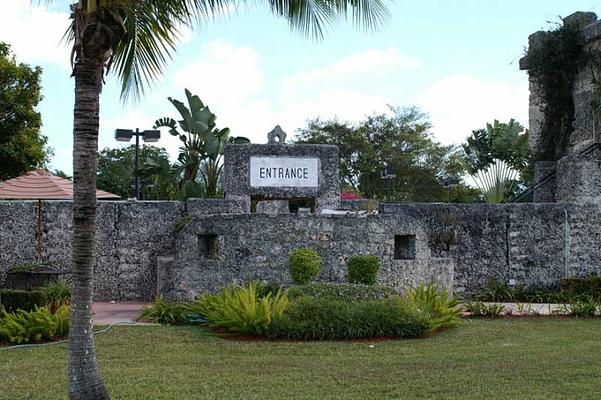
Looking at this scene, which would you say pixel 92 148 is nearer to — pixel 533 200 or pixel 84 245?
pixel 84 245

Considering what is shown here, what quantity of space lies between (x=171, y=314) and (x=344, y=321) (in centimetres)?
309

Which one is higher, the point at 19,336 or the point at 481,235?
the point at 481,235

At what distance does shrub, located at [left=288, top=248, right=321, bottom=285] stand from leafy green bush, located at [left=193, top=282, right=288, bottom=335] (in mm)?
1702

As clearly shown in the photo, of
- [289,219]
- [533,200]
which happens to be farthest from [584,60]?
[289,219]

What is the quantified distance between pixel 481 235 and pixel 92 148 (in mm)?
13134

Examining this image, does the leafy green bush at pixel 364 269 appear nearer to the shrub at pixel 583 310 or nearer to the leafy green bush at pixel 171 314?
the leafy green bush at pixel 171 314

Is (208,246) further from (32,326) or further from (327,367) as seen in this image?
(327,367)

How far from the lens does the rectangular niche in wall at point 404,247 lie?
15.8 meters

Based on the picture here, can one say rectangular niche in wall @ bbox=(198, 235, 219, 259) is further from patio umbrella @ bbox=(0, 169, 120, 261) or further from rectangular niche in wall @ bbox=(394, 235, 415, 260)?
rectangular niche in wall @ bbox=(394, 235, 415, 260)

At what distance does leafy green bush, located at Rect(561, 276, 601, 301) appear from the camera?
17.5 m

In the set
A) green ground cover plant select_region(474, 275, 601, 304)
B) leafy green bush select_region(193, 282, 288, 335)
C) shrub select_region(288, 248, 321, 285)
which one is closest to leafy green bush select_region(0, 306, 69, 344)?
leafy green bush select_region(193, 282, 288, 335)

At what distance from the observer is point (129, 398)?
7.41 m

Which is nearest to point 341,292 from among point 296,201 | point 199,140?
point 296,201

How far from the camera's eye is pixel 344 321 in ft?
37.4
